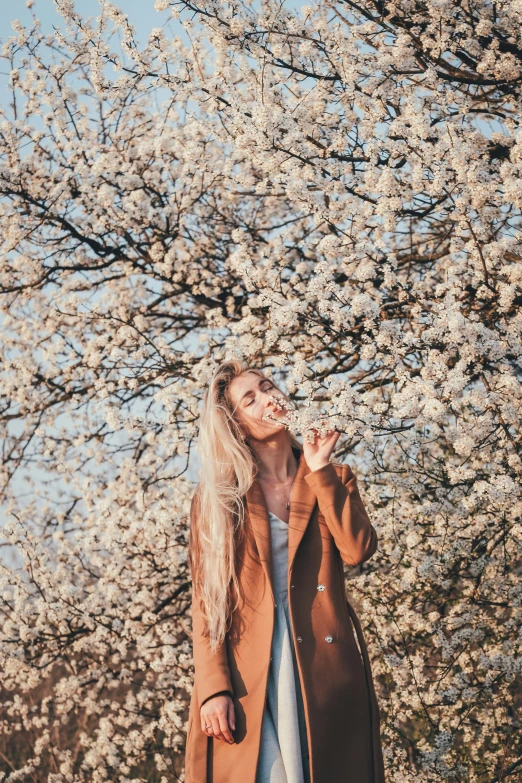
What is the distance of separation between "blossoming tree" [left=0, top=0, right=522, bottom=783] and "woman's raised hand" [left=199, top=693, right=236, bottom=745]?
86 centimetres

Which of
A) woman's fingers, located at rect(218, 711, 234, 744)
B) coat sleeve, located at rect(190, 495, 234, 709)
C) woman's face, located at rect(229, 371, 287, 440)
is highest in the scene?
woman's face, located at rect(229, 371, 287, 440)

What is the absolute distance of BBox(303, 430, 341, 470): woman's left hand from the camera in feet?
8.21

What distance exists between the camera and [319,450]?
2.53 meters

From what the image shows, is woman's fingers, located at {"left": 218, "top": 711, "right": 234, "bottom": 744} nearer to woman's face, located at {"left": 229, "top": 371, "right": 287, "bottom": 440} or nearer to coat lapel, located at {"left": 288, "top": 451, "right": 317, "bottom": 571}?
coat lapel, located at {"left": 288, "top": 451, "right": 317, "bottom": 571}

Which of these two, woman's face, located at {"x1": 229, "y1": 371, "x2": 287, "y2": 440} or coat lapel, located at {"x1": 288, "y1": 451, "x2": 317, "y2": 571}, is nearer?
coat lapel, located at {"x1": 288, "y1": 451, "x2": 317, "y2": 571}

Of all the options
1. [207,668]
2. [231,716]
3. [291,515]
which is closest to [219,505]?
[291,515]

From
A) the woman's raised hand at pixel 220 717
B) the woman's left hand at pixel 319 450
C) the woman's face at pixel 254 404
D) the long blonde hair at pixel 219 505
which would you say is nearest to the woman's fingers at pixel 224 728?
the woman's raised hand at pixel 220 717

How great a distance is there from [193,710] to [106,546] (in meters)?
2.31

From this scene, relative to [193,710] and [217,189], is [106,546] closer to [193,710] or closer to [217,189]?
[193,710]

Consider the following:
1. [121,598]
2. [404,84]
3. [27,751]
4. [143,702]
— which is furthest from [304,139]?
[27,751]

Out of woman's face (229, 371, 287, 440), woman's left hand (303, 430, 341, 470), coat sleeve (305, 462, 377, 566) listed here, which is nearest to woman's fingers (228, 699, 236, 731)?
coat sleeve (305, 462, 377, 566)

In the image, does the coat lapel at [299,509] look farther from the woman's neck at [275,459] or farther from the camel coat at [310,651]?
the woman's neck at [275,459]

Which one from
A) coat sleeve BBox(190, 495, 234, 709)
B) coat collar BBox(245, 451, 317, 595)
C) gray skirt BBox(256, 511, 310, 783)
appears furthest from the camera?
coat collar BBox(245, 451, 317, 595)

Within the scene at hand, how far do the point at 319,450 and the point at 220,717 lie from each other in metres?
0.87
